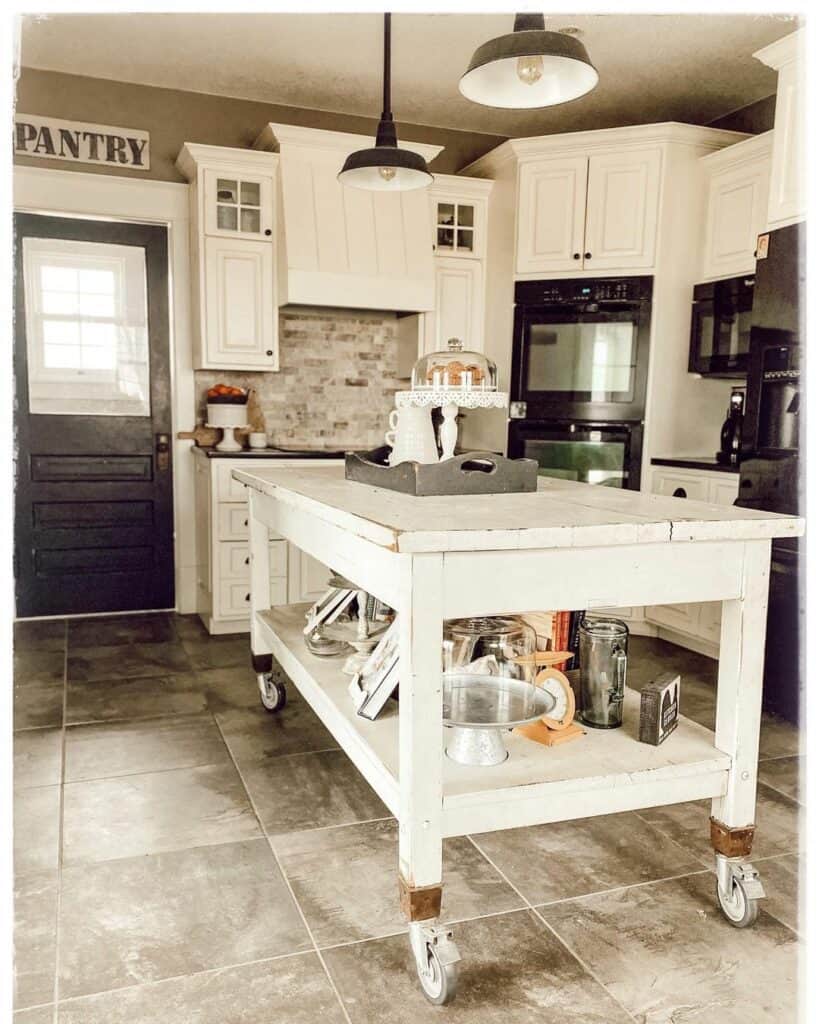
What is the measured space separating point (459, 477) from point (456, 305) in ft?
10.1

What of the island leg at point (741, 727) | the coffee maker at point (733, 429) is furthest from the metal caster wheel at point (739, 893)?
the coffee maker at point (733, 429)

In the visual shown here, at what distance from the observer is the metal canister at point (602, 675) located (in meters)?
1.91

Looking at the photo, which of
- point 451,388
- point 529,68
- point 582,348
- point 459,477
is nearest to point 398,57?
point 582,348

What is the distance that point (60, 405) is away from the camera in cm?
445

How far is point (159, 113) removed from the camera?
14.7 ft

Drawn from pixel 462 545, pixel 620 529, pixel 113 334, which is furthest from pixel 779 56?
pixel 113 334

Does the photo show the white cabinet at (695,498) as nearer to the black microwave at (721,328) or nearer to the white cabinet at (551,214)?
the black microwave at (721,328)

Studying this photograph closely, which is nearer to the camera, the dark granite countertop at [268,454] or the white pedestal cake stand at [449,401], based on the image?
the white pedestal cake stand at [449,401]

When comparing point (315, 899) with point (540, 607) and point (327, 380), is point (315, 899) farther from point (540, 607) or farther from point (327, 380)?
point (327, 380)

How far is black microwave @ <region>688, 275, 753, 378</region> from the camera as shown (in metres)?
3.93

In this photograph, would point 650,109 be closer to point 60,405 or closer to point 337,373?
point 337,373

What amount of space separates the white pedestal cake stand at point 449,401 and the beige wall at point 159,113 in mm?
3059

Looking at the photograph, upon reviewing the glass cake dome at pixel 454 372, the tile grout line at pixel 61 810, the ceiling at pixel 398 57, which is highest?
the ceiling at pixel 398 57

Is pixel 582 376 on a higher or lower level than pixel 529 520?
higher
